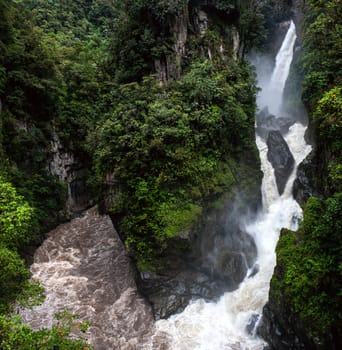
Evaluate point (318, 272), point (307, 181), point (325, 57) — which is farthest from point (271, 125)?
point (318, 272)

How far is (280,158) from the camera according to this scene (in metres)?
21.3

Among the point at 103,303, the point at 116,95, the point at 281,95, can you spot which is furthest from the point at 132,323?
the point at 281,95

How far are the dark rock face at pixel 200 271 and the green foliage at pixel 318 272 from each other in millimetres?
4625

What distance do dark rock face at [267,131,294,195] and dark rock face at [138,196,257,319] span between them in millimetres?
5841

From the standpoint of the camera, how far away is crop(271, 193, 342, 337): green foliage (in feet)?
31.3

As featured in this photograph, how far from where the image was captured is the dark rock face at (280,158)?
2041cm

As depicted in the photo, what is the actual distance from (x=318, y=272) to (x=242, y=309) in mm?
5647

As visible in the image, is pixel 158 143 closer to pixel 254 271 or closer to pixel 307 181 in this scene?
pixel 254 271

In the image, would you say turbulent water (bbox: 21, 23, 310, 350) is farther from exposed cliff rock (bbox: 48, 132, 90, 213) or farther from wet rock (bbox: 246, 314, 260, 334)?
exposed cliff rock (bbox: 48, 132, 90, 213)

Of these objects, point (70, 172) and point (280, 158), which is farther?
point (70, 172)

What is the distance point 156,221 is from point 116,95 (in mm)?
8067

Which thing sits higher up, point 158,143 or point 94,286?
point 158,143

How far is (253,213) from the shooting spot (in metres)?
19.0

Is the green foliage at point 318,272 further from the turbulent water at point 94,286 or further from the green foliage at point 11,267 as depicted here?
the green foliage at point 11,267
